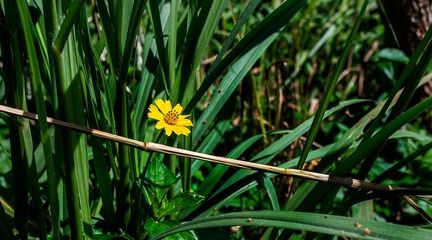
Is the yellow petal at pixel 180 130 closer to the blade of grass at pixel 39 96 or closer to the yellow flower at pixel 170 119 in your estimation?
the yellow flower at pixel 170 119

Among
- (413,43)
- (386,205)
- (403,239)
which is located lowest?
(403,239)

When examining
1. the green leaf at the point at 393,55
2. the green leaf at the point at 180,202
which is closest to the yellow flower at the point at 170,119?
the green leaf at the point at 180,202

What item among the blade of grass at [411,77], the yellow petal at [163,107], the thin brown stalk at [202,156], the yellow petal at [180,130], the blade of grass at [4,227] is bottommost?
the blade of grass at [4,227]

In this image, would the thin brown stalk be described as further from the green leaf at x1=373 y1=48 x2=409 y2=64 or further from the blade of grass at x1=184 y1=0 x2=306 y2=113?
the green leaf at x1=373 y1=48 x2=409 y2=64

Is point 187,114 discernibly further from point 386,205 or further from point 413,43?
point 413,43

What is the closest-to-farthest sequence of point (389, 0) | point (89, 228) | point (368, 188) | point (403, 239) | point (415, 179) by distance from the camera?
point (403, 239) < point (368, 188) < point (89, 228) < point (415, 179) < point (389, 0)

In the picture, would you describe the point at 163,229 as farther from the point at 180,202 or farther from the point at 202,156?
the point at 202,156

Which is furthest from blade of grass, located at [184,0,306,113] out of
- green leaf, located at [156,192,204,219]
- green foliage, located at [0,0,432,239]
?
green leaf, located at [156,192,204,219]

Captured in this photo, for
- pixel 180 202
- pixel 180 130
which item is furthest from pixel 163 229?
pixel 180 130

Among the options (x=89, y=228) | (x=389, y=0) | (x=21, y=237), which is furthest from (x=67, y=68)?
(x=389, y=0)
